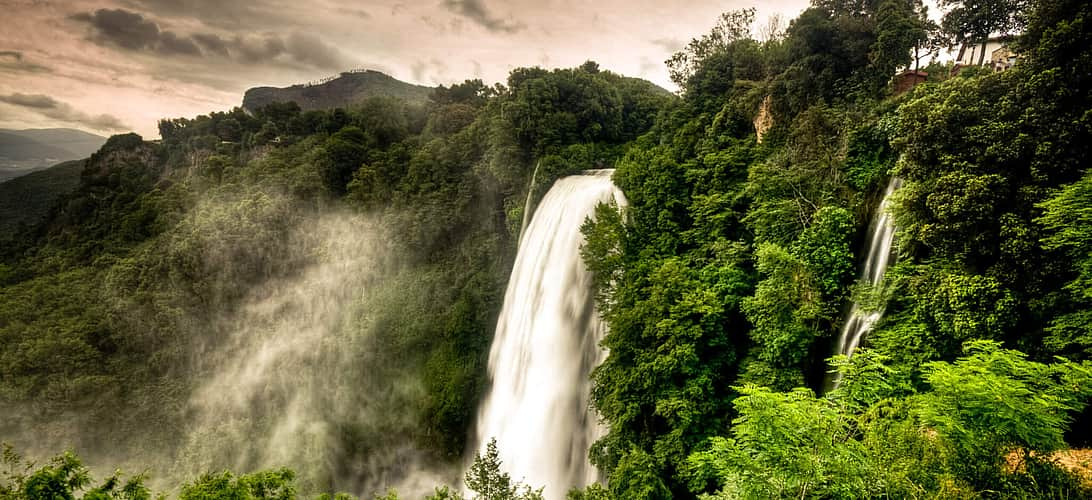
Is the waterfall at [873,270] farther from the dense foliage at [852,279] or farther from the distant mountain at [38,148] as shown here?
the distant mountain at [38,148]

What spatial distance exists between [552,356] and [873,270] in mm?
12948

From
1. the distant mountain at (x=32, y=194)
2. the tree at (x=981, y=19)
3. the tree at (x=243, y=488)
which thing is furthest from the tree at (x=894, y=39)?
the distant mountain at (x=32, y=194)

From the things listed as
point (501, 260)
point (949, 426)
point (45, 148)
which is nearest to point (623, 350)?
point (949, 426)

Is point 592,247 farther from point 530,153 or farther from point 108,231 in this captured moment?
point 108,231

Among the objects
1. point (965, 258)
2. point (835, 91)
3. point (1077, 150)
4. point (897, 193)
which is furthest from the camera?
point (835, 91)

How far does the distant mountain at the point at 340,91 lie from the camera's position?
90.4 m

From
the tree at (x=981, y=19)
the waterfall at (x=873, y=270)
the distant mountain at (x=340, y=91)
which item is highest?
the distant mountain at (x=340, y=91)

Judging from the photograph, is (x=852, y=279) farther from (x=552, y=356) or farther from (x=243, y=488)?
(x=243, y=488)

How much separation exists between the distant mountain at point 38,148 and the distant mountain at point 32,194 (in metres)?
8.48

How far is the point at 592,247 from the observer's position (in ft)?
59.6

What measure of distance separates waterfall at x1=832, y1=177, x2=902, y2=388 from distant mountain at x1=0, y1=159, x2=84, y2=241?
238 feet

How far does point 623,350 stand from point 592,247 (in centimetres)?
458

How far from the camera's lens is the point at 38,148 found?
92438 mm

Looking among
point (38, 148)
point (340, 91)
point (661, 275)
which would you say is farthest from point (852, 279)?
point (38, 148)
